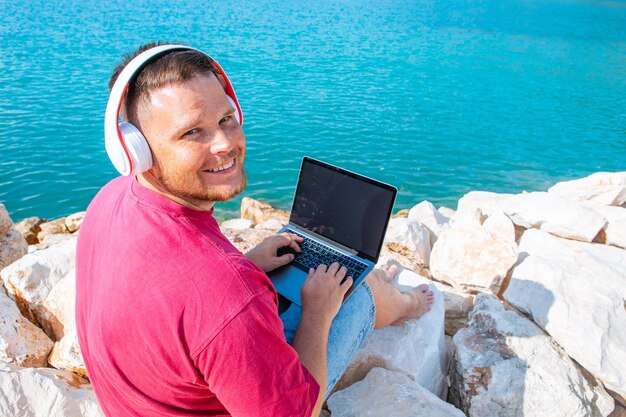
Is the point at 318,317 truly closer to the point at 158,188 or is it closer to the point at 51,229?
the point at 158,188

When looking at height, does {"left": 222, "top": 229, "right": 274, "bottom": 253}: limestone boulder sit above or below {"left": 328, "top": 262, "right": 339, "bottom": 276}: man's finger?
below

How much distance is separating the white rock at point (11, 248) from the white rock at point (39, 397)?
9.53ft

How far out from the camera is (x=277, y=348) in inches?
67.9

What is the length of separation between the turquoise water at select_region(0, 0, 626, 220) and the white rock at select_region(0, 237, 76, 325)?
5278 mm

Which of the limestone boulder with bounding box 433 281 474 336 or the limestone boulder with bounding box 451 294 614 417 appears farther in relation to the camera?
the limestone boulder with bounding box 433 281 474 336

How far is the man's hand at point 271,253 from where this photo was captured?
3.15 meters

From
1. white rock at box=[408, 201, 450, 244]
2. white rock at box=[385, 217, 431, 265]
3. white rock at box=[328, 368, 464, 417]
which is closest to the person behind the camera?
white rock at box=[328, 368, 464, 417]

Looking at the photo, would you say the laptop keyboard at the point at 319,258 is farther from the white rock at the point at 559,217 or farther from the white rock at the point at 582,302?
the white rock at the point at 559,217

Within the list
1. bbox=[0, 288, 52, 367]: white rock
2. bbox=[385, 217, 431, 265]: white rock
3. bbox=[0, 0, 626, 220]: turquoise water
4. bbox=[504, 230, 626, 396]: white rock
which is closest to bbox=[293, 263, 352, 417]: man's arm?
bbox=[504, 230, 626, 396]: white rock

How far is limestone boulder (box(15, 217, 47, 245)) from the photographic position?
831 centimetres

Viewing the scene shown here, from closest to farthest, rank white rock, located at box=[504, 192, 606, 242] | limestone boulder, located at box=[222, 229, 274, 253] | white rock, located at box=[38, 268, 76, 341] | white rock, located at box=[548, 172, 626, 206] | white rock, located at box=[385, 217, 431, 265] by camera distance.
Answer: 1. white rock, located at box=[38, 268, 76, 341]
2. limestone boulder, located at box=[222, 229, 274, 253]
3. white rock, located at box=[504, 192, 606, 242]
4. white rock, located at box=[385, 217, 431, 265]
5. white rock, located at box=[548, 172, 626, 206]

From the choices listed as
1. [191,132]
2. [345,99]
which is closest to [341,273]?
[191,132]

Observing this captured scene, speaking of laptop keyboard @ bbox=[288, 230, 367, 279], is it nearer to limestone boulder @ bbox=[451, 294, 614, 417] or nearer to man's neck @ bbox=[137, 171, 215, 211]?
limestone boulder @ bbox=[451, 294, 614, 417]

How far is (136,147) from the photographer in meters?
1.93
